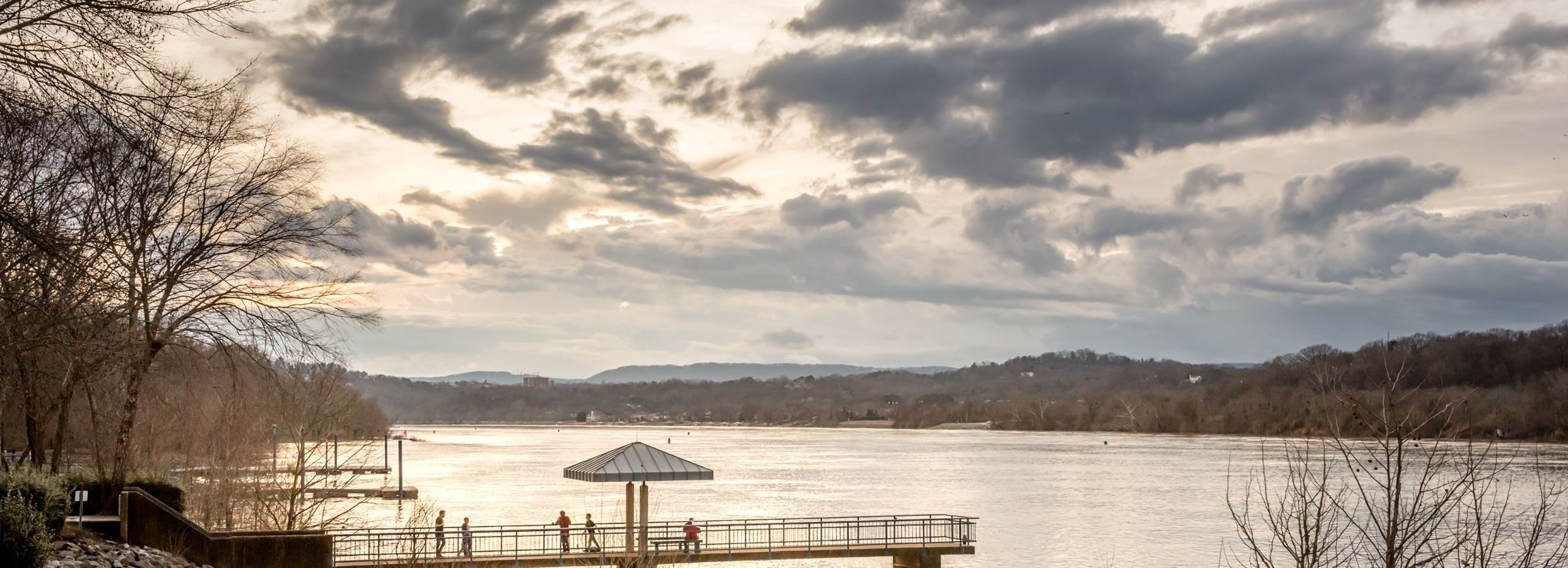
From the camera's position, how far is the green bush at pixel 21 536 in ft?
57.9

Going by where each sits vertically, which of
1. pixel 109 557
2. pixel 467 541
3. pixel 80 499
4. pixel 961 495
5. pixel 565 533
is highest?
pixel 80 499

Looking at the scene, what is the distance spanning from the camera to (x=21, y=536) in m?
17.9

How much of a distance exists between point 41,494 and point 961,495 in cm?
7660

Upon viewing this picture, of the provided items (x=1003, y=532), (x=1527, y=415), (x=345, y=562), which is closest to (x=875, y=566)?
(x=1003, y=532)

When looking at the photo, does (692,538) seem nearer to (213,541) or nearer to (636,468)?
(636,468)

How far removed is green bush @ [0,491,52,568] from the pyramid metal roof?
13.2 metres

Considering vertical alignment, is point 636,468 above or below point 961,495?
above

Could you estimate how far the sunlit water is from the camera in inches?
2296

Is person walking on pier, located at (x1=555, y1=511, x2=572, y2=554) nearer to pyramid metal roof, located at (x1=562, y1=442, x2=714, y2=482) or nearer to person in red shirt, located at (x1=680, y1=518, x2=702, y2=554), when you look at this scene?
person in red shirt, located at (x1=680, y1=518, x2=702, y2=554)

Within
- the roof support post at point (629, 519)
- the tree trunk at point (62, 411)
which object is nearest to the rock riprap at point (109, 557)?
the tree trunk at point (62, 411)

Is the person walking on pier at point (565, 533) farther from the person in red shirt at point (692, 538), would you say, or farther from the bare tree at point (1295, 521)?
the bare tree at point (1295, 521)

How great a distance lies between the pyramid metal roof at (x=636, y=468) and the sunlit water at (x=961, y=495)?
16745 millimetres

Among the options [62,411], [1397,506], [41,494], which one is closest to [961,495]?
[62,411]

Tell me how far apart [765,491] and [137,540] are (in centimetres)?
6882
